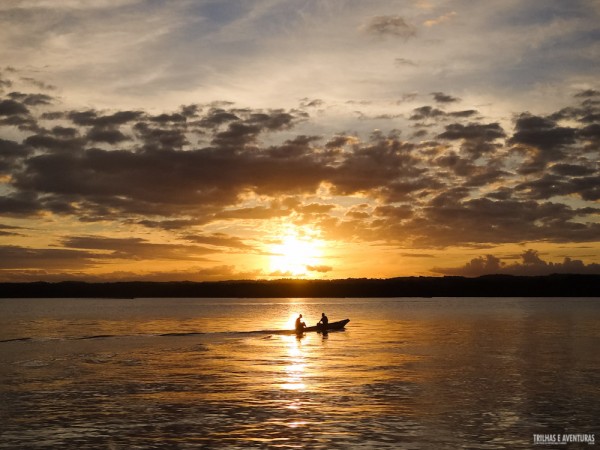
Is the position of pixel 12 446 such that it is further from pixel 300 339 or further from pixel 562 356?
pixel 300 339

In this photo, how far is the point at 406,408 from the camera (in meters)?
34.9

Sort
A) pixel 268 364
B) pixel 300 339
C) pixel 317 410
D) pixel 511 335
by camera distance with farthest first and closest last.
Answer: pixel 511 335 → pixel 300 339 → pixel 268 364 → pixel 317 410

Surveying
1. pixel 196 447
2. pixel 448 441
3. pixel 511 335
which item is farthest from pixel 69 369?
pixel 511 335

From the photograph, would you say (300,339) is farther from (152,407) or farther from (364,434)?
(364,434)

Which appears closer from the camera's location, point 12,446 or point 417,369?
point 12,446

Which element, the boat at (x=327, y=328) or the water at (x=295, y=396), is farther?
the boat at (x=327, y=328)

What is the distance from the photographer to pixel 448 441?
27906 mm

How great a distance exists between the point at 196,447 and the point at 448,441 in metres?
10.8

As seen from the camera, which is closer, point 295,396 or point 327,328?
point 295,396

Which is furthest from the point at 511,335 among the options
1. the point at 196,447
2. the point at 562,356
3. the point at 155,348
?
the point at 196,447

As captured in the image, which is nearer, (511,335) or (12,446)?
(12,446)

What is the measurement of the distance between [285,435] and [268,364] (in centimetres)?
2634

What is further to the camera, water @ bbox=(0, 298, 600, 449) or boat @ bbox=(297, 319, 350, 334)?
boat @ bbox=(297, 319, 350, 334)

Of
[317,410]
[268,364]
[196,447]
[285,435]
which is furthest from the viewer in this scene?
[268,364]
